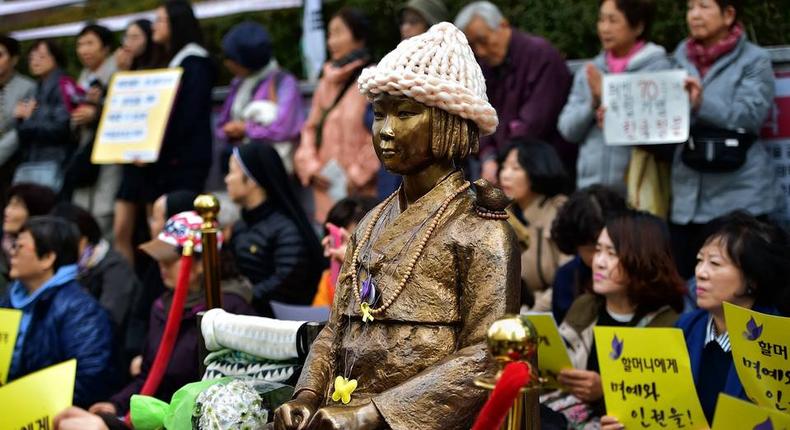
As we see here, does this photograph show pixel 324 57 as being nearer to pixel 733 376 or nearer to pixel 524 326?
pixel 733 376

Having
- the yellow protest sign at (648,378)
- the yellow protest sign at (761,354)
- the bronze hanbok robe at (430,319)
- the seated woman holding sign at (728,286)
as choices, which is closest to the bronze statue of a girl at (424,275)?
the bronze hanbok robe at (430,319)

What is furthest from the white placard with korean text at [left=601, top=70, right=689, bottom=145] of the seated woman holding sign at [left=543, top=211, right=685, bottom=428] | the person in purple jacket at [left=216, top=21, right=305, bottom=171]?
the person in purple jacket at [left=216, top=21, right=305, bottom=171]

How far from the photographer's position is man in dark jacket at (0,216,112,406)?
6.85 metres

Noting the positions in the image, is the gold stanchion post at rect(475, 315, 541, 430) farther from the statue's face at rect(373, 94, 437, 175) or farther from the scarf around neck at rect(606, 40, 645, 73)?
the scarf around neck at rect(606, 40, 645, 73)

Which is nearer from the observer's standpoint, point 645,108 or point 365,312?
point 365,312

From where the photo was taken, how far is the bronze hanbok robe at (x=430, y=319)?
12.1ft

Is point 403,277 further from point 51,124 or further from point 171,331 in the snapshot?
point 51,124

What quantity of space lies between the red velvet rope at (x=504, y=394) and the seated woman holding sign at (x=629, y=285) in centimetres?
242

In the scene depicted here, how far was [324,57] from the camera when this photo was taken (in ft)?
33.0

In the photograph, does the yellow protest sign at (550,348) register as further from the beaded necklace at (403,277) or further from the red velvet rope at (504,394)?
the red velvet rope at (504,394)

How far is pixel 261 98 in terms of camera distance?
9469 mm

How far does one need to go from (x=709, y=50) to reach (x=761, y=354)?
3.13 meters

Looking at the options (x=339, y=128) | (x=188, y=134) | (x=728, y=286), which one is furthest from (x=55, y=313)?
(x=728, y=286)

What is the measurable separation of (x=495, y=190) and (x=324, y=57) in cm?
631
